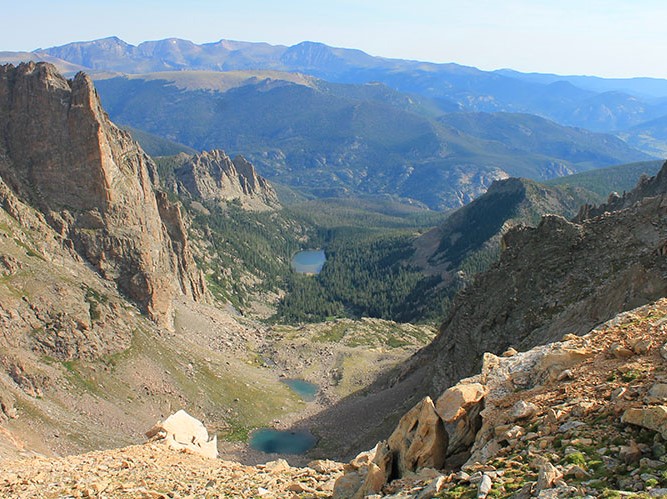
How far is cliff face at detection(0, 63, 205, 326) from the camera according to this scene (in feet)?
383

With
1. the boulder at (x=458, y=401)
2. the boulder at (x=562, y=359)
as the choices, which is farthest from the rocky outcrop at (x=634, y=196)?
the boulder at (x=458, y=401)

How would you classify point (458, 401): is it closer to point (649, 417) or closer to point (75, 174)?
point (649, 417)

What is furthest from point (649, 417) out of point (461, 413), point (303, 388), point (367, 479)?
point (303, 388)

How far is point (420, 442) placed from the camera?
26266mm

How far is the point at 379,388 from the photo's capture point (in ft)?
363

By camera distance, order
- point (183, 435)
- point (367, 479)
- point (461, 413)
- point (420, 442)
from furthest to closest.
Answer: point (183, 435), point (461, 413), point (420, 442), point (367, 479)

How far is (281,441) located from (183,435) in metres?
56.4

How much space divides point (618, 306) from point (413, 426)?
2619 centimetres

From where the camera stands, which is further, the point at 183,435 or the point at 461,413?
→ the point at 183,435

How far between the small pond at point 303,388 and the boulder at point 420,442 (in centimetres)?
9770

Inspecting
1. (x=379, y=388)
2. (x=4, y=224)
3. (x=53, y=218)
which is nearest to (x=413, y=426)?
(x=379, y=388)

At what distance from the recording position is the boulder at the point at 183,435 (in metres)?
45.6

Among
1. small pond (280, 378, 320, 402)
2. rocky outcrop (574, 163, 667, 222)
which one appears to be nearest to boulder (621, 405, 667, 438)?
rocky outcrop (574, 163, 667, 222)

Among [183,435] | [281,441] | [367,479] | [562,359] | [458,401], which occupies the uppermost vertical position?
[562,359]
